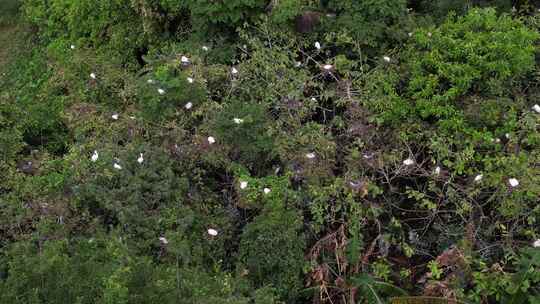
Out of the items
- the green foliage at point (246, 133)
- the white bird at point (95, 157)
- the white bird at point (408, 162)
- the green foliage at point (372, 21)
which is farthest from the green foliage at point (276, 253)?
the green foliage at point (372, 21)

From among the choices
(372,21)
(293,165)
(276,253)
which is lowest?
(276,253)

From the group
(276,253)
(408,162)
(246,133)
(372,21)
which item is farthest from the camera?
(372,21)

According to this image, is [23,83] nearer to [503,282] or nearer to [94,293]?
[94,293]

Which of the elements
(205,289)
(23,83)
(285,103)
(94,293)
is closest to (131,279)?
(94,293)

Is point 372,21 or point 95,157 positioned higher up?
point 372,21

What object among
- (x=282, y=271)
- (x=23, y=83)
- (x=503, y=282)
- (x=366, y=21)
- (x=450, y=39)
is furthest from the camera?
(x=23, y=83)

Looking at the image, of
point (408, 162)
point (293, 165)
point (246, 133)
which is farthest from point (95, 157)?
point (408, 162)

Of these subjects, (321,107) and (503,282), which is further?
(321,107)

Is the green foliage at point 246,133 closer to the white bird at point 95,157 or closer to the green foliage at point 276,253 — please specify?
the green foliage at point 276,253

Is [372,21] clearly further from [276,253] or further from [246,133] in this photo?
[276,253]
